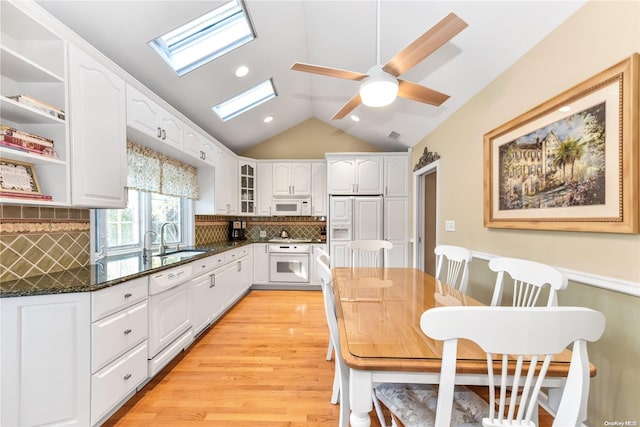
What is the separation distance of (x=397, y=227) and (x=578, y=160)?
3.05 meters

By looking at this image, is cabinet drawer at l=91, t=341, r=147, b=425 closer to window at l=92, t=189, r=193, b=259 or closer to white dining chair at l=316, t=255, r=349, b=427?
window at l=92, t=189, r=193, b=259

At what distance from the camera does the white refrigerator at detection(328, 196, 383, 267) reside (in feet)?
14.8

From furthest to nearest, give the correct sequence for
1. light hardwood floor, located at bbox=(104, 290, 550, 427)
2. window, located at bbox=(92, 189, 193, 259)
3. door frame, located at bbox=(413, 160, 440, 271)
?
door frame, located at bbox=(413, 160, 440, 271), window, located at bbox=(92, 189, 193, 259), light hardwood floor, located at bbox=(104, 290, 550, 427)

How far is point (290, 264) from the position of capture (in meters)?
4.59

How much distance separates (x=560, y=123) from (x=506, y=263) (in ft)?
2.90

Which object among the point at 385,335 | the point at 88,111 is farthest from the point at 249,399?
the point at 88,111

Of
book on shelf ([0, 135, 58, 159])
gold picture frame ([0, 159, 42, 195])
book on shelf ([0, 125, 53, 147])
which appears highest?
book on shelf ([0, 125, 53, 147])

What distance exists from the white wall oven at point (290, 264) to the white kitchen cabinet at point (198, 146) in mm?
1792

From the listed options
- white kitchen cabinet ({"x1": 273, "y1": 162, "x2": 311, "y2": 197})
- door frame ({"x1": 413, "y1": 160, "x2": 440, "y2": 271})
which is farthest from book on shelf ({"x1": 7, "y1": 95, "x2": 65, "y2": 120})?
door frame ({"x1": 413, "y1": 160, "x2": 440, "y2": 271})

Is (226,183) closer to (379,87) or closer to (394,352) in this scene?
(379,87)

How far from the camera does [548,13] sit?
162 centimetres

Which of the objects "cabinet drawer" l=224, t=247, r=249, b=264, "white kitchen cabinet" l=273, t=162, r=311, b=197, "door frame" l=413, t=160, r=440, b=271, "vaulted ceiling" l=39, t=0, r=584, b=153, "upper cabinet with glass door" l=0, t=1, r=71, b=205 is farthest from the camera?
"white kitchen cabinet" l=273, t=162, r=311, b=197

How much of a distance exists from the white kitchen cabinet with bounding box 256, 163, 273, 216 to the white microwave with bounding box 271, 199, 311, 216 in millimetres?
113

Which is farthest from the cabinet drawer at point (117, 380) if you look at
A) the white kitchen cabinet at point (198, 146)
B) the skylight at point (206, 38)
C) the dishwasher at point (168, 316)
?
the skylight at point (206, 38)
